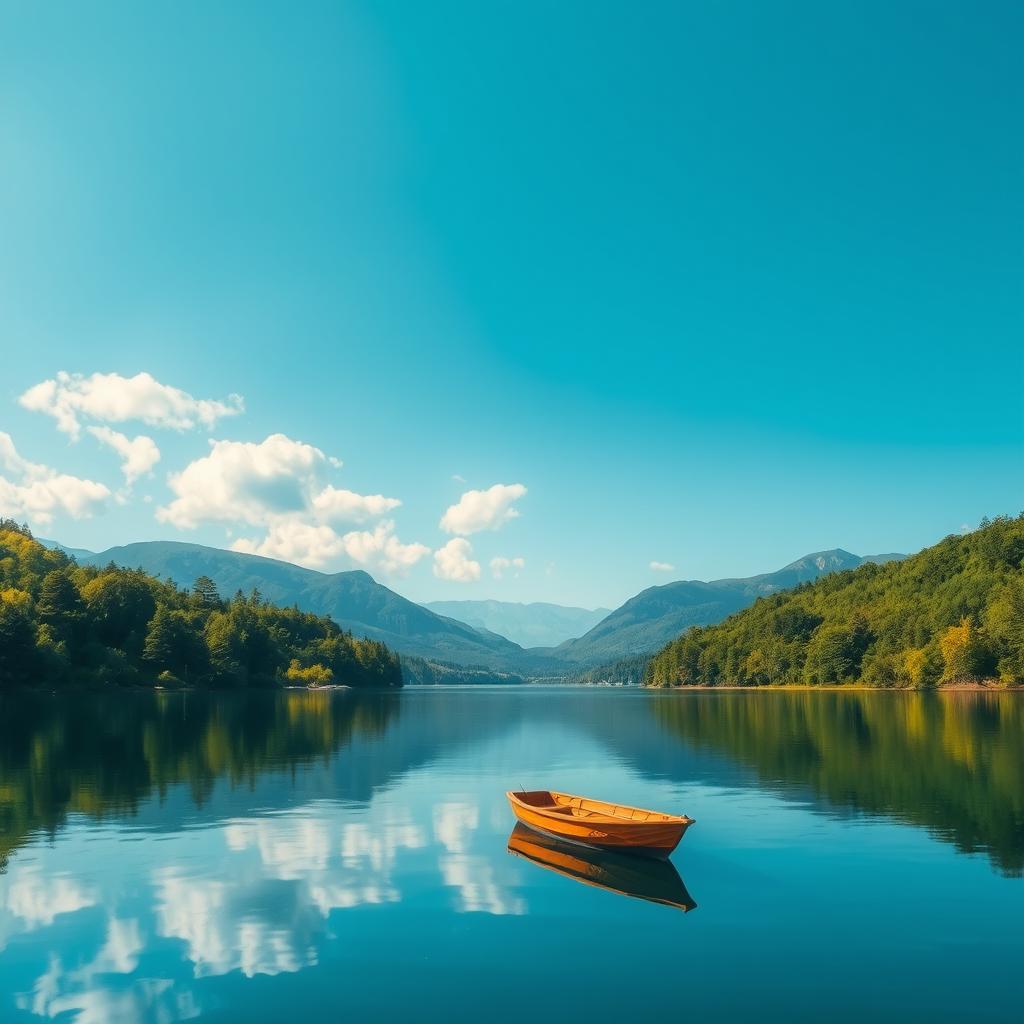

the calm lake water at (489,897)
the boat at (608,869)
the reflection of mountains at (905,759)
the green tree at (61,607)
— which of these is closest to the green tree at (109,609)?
the green tree at (61,607)

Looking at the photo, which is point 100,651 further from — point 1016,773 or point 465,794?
point 1016,773

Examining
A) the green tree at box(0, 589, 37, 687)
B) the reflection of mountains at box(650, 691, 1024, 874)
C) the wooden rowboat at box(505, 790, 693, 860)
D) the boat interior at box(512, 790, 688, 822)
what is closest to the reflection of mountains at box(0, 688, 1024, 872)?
the reflection of mountains at box(650, 691, 1024, 874)

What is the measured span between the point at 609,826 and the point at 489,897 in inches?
236

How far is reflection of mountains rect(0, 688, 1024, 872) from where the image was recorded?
42.4m

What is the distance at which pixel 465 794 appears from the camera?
50344 millimetres

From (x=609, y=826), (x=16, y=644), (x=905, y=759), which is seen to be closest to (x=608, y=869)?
(x=609, y=826)

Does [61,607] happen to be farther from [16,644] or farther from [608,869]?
[608,869]

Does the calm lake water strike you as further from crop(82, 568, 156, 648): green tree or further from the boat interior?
crop(82, 568, 156, 648): green tree

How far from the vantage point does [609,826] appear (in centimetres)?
3148

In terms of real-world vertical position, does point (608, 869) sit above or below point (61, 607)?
below

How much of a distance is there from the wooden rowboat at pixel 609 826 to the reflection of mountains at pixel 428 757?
12.9m

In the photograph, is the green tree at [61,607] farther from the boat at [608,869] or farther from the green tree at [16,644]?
the boat at [608,869]

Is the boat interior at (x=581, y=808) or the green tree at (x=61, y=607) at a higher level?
the green tree at (x=61, y=607)

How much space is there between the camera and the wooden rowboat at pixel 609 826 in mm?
30250
